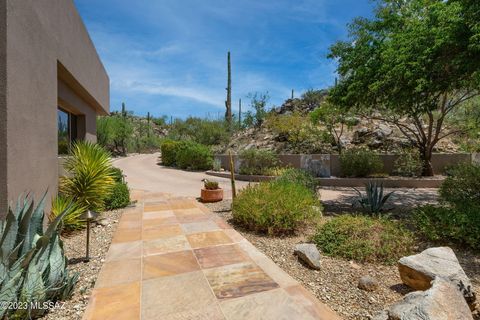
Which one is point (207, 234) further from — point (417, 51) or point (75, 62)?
point (417, 51)

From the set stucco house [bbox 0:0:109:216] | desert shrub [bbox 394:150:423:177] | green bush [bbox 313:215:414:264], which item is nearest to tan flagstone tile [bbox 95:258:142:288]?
stucco house [bbox 0:0:109:216]

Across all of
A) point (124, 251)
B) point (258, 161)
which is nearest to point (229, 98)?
point (258, 161)

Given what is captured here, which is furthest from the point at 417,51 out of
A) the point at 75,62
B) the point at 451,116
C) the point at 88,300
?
the point at 451,116

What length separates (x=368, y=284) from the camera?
2938 mm

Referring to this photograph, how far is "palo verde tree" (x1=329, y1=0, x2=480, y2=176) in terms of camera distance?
4957 millimetres

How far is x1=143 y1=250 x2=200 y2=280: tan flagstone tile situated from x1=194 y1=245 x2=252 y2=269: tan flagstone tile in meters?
0.11

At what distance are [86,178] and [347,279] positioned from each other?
17.6 ft

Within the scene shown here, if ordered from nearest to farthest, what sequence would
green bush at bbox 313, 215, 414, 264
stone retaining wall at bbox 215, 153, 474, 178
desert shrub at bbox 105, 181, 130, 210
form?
green bush at bbox 313, 215, 414, 264 < desert shrub at bbox 105, 181, 130, 210 < stone retaining wall at bbox 215, 153, 474, 178

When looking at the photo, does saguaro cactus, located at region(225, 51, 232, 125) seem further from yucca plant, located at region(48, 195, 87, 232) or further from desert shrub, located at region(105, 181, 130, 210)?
yucca plant, located at region(48, 195, 87, 232)

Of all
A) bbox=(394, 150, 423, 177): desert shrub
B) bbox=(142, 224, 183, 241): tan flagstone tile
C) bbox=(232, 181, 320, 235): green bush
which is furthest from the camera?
bbox=(394, 150, 423, 177): desert shrub

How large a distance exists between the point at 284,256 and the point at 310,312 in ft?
4.50

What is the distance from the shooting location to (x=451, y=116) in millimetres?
13688

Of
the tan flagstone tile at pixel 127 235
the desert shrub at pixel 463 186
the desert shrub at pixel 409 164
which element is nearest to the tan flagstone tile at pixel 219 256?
the tan flagstone tile at pixel 127 235

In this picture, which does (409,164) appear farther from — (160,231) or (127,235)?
(127,235)
